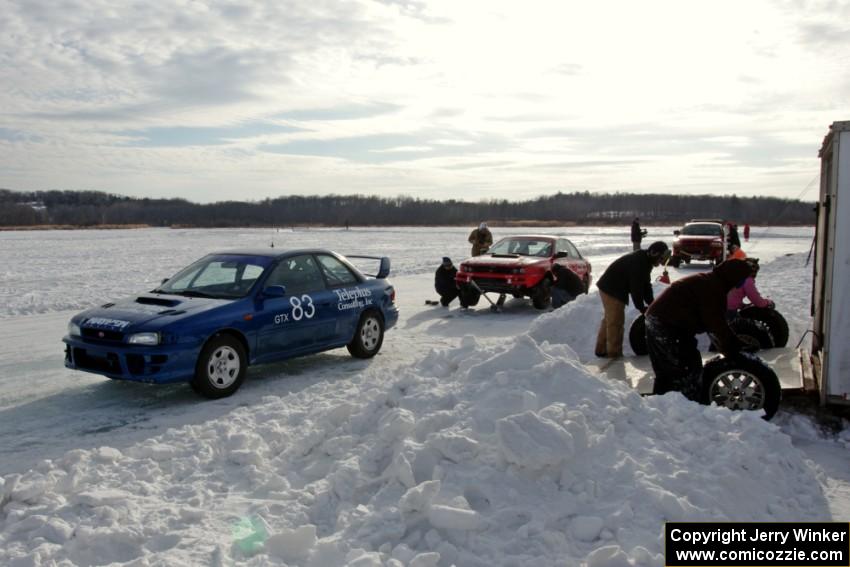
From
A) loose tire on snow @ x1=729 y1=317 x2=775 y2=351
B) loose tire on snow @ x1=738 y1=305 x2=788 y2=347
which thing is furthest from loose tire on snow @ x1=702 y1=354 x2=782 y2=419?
loose tire on snow @ x1=738 y1=305 x2=788 y2=347

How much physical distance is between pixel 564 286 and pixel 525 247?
61.5 inches

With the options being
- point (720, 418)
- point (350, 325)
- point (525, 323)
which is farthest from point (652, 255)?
point (525, 323)

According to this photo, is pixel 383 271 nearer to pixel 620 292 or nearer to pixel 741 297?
pixel 620 292

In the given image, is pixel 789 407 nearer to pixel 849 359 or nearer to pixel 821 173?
pixel 849 359

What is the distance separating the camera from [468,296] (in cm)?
1455

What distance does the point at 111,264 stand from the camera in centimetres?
2795

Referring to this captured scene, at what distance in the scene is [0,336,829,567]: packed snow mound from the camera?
12.8 feet

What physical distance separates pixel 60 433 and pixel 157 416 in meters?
0.83

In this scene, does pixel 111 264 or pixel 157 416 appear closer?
pixel 157 416

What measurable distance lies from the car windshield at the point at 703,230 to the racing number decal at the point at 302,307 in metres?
23.2

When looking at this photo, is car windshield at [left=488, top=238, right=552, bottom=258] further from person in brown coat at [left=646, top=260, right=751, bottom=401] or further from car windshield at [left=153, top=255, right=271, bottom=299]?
person in brown coat at [left=646, top=260, right=751, bottom=401]

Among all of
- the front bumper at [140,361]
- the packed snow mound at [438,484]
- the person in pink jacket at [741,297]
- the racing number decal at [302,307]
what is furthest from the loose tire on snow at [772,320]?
the front bumper at [140,361]

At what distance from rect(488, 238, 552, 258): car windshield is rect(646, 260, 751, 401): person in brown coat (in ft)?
27.5

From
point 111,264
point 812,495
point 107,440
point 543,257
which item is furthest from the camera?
point 111,264
